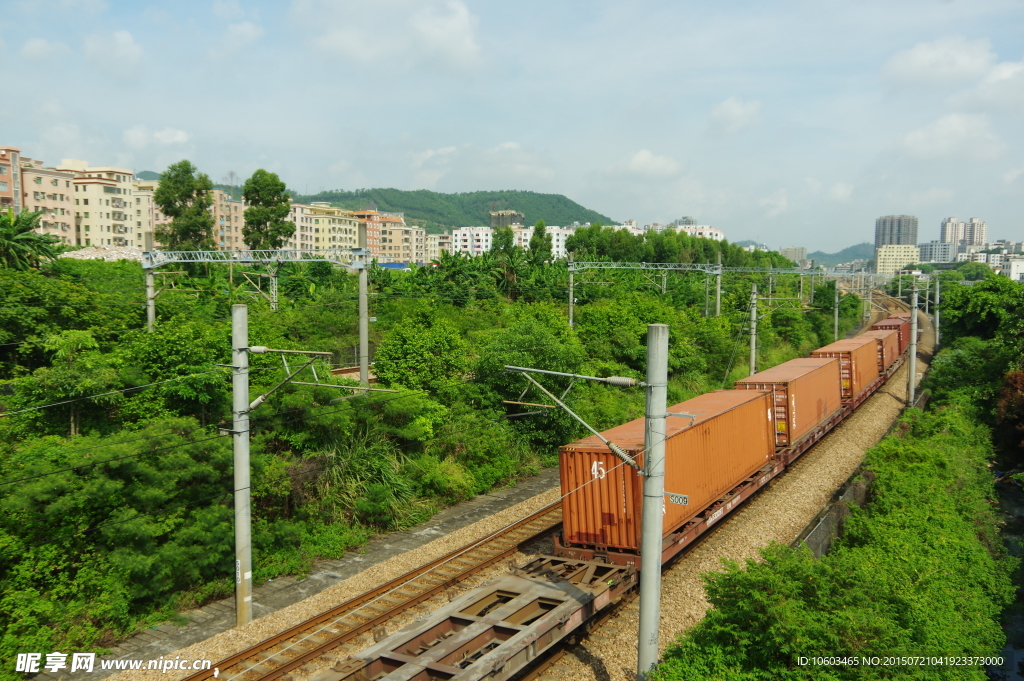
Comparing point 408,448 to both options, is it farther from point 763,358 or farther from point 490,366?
point 763,358

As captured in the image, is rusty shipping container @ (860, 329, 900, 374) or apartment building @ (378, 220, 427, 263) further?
apartment building @ (378, 220, 427, 263)

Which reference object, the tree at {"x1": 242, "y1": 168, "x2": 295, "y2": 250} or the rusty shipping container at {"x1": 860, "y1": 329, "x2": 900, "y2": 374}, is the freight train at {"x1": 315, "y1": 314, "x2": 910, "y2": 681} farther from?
the tree at {"x1": 242, "y1": 168, "x2": 295, "y2": 250}

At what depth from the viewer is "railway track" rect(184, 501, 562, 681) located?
1075 cm

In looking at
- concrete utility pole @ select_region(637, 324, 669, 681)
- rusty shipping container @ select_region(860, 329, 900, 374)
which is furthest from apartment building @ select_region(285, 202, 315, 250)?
concrete utility pole @ select_region(637, 324, 669, 681)

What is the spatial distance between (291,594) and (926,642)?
36.0 feet

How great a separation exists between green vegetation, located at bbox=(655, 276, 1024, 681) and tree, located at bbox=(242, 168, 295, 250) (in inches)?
Result: 1418

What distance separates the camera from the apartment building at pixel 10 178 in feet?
214

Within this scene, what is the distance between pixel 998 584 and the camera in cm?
1395

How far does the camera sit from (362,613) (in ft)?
41.1

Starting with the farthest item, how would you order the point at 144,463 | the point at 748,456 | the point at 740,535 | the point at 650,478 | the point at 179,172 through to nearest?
the point at 179,172, the point at 748,456, the point at 740,535, the point at 144,463, the point at 650,478

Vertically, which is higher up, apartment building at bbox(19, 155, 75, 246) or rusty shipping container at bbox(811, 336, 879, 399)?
apartment building at bbox(19, 155, 75, 246)

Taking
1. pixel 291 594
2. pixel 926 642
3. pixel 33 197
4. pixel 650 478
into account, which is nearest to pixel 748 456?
pixel 926 642

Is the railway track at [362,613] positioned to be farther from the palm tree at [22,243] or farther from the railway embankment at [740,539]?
the palm tree at [22,243]

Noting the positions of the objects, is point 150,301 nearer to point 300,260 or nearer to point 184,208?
point 300,260
